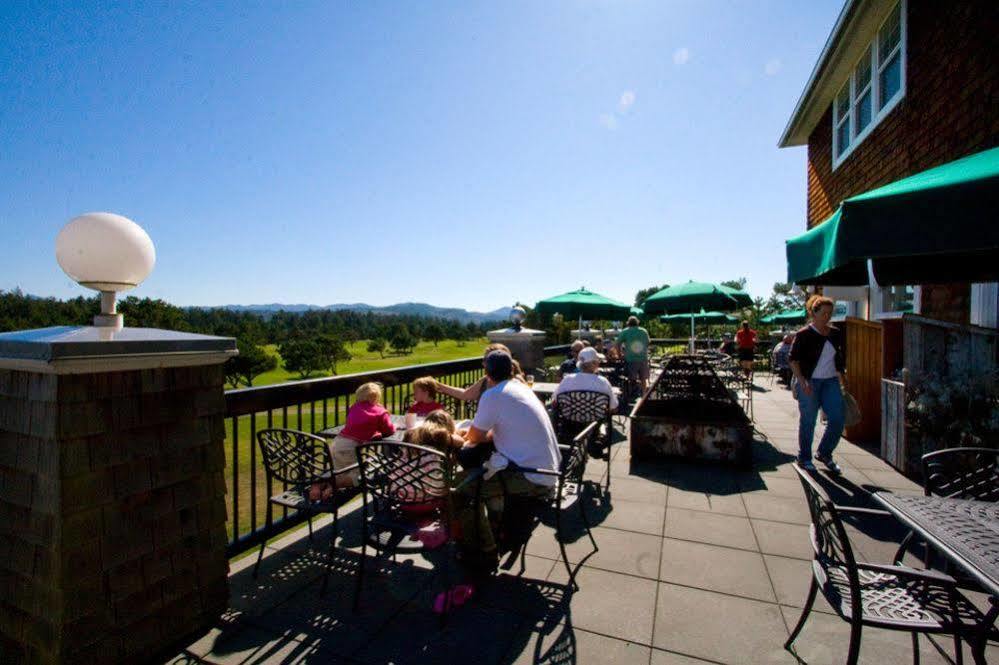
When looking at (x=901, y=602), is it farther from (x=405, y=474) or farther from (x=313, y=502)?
(x=313, y=502)

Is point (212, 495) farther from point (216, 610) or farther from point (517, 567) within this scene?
point (517, 567)

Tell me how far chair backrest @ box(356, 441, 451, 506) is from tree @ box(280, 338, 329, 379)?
45.1 meters

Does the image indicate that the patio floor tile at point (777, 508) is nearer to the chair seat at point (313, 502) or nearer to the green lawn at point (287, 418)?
the chair seat at point (313, 502)

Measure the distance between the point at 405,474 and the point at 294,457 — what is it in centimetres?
76

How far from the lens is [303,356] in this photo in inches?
1731

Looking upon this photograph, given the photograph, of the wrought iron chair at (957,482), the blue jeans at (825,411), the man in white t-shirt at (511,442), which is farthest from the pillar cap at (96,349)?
the blue jeans at (825,411)

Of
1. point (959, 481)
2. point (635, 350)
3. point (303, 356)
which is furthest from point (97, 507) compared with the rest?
point (303, 356)

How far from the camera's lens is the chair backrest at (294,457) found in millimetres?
2564

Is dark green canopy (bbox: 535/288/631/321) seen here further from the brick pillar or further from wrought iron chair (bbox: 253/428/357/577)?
the brick pillar

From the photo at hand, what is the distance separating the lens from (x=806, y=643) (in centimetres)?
211

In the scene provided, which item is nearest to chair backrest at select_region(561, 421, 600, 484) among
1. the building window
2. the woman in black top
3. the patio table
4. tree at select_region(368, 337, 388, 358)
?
the patio table

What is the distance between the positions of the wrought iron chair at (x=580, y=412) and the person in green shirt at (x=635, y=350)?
3615 mm

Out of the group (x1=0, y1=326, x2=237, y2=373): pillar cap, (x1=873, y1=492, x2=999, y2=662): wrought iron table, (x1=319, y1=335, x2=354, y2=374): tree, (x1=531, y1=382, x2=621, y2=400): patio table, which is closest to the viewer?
(x1=873, y1=492, x2=999, y2=662): wrought iron table

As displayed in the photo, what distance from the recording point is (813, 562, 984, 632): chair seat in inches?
62.9
